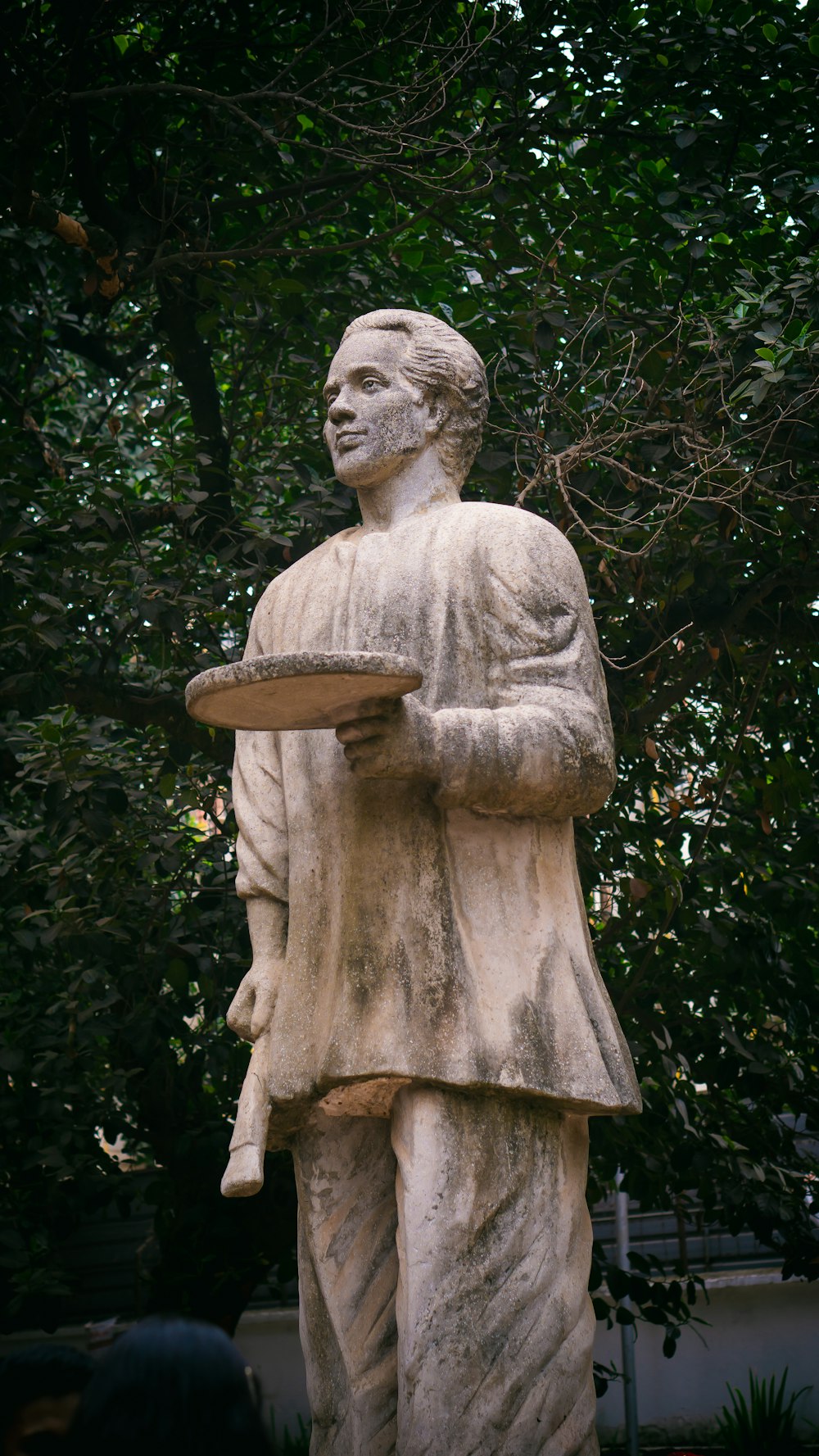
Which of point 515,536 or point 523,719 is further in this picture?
point 515,536

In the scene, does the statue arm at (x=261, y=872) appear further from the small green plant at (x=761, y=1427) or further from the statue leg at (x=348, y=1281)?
A: the small green plant at (x=761, y=1427)

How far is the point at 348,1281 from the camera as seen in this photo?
331 cm

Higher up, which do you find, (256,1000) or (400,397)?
(400,397)

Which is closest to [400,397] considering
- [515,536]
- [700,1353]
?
[515,536]

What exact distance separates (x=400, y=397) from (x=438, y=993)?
1.28m

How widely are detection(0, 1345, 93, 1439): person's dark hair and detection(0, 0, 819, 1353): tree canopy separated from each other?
3.10 metres

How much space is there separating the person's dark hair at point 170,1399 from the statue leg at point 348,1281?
1.49 metres

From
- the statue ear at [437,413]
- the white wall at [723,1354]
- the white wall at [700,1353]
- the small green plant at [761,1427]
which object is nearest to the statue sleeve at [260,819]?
the statue ear at [437,413]

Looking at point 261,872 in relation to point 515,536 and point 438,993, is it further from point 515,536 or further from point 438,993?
point 515,536

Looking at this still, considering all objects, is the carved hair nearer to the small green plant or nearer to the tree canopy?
the tree canopy

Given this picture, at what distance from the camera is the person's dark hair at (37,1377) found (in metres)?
2.07

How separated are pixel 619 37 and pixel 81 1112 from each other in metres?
4.36

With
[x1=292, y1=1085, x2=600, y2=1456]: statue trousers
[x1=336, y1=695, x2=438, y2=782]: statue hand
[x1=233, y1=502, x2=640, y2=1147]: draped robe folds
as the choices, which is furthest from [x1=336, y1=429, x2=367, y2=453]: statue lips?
[x1=292, y1=1085, x2=600, y2=1456]: statue trousers

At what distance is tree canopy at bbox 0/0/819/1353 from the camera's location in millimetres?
5547
